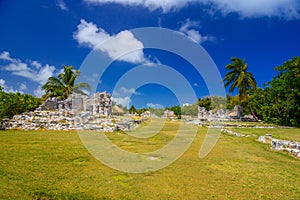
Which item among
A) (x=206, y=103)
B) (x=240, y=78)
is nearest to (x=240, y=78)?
(x=240, y=78)

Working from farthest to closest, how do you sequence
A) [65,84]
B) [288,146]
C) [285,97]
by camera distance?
[65,84] < [285,97] < [288,146]

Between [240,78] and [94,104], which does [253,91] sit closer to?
[240,78]

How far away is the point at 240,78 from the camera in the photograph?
36531mm

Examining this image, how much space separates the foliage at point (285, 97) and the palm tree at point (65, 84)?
92.5 ft

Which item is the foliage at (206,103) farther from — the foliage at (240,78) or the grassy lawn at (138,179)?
the grassy lawn at (138,179)

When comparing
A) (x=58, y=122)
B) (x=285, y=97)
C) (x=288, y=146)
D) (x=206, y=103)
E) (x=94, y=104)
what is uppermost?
(x=206, y=103)

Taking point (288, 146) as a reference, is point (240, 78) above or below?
above

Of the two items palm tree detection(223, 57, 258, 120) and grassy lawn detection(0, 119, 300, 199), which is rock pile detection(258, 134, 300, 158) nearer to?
grassy lawn detection(0, 119, 300, 199)

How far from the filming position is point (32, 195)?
12.5ft

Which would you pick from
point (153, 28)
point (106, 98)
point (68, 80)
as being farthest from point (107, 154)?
point (68, 80)

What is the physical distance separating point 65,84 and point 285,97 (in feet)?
110

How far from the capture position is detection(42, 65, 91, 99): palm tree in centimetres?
3070

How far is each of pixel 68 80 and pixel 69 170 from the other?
29651mm

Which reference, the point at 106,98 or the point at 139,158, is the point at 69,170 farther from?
the point at 106,98
